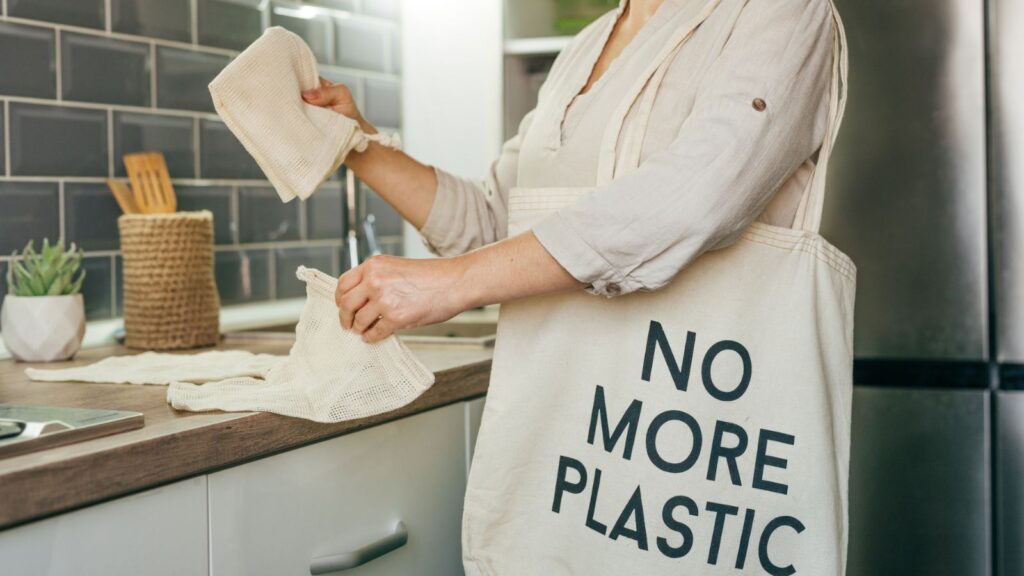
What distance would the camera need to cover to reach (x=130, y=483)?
87cm

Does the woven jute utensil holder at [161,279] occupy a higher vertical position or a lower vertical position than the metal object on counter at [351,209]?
lower

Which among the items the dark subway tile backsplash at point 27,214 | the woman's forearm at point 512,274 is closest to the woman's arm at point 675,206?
the woman's forearm at point 512,274

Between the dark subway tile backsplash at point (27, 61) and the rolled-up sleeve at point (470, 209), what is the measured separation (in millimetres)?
580

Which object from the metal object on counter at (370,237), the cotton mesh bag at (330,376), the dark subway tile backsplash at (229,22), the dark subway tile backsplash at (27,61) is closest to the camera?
the cotton mesh bag at (330,376)

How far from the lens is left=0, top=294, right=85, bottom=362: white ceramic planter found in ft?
4.58

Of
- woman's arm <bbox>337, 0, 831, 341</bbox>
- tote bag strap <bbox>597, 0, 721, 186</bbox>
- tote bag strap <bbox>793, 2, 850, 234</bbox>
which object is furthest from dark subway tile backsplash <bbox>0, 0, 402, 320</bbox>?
tote bag strap <bbox>793, 2, 850, 234</bbox>

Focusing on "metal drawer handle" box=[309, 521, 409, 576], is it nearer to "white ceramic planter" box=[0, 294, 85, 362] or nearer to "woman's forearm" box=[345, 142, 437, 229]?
"woman's forearm" box=[345, 142, 437, 229]

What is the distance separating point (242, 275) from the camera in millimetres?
1896

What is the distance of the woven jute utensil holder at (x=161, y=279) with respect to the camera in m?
1.54

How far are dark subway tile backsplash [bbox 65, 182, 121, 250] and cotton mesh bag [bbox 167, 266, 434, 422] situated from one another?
0.60 m

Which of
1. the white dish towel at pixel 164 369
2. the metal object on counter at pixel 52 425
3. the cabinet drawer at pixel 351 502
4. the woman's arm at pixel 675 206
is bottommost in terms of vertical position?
the cabinet drawer at pixel 351 502

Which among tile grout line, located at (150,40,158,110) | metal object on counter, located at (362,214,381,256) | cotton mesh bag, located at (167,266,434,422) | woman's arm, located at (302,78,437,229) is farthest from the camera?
metal object on counter, located at (362,214,381,256)

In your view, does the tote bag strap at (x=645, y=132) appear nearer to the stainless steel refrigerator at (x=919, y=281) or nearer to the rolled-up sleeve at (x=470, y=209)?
the rolled-up sleeve at (x=470, y=209)

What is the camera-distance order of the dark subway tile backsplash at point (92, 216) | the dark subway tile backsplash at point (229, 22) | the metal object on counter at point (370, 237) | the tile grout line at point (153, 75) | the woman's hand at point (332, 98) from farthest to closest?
the metal object on counter at point (370, 237) < the dark subway tile backsplash at point (229, 22) < the tile grout line at point (153, 75) < the dark subway tile backsplash at point (92, 216) < the woman's hand at point (332, 98)
